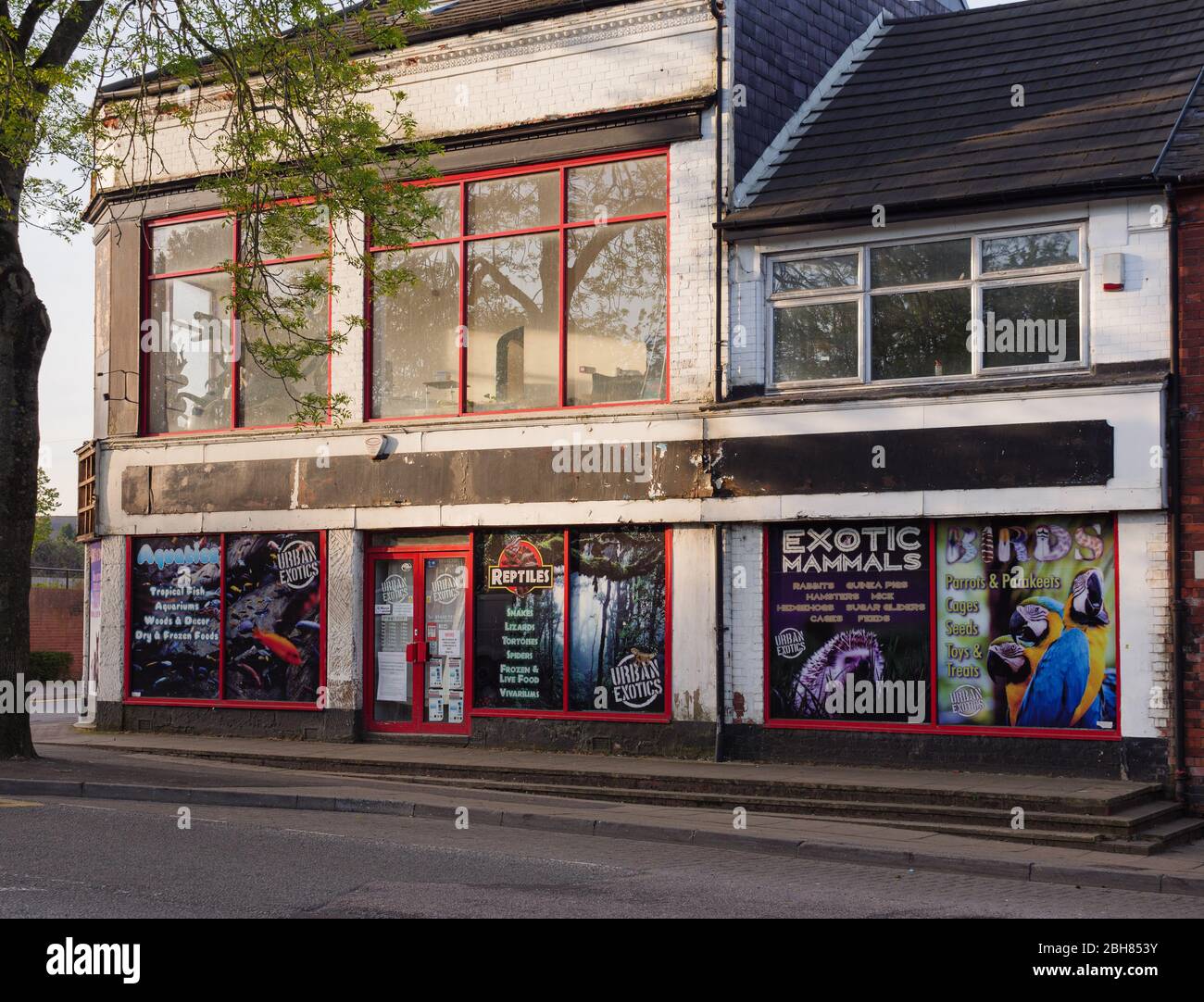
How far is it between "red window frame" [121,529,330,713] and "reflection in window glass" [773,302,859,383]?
641 centimetres

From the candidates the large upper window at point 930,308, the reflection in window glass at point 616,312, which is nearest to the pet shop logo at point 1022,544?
the large upper window at point 930,308

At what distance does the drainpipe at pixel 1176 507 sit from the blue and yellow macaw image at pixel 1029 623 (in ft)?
2.05

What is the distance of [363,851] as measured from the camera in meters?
10.7

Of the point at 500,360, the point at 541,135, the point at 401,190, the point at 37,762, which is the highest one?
the point at 541,135

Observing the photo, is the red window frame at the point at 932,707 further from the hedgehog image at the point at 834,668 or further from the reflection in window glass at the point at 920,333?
the reflection in window glass at the point at 920,333

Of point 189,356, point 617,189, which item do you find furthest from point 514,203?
point 189,356

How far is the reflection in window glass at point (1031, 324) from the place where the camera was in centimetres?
1459

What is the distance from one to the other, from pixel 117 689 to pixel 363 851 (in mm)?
10756

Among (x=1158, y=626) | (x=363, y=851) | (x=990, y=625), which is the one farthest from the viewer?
(x=990, y=625)

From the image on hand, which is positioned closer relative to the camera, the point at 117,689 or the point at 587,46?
the point at 587,46

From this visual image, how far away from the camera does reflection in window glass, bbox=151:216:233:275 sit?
19859mm
